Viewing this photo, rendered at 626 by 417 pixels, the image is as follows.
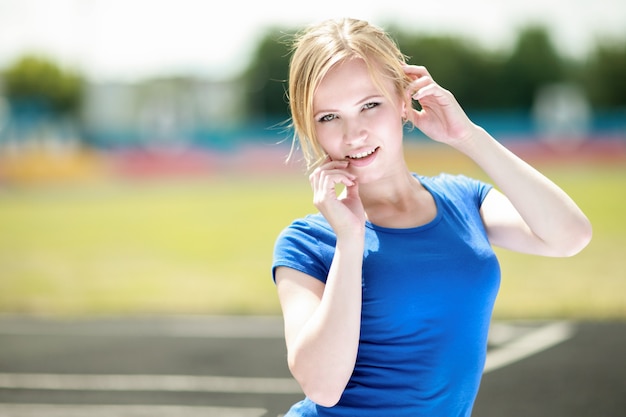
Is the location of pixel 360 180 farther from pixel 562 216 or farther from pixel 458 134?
pixel 562 216

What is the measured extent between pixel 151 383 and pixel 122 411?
665mm

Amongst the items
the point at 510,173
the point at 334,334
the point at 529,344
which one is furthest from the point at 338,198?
the point at 529,344

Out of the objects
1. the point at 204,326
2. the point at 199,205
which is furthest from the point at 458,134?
the point at 199,205

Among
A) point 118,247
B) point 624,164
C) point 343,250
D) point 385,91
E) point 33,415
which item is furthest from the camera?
point 624,164

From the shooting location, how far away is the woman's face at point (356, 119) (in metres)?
1.80

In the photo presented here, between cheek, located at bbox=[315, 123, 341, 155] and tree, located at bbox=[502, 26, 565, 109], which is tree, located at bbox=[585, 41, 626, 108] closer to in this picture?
tree, located at bbox=[502, 26, 565, 109]

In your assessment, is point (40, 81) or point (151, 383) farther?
point (40, 81)

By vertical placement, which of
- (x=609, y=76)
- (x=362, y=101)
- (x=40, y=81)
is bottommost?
(x=40, y=81)

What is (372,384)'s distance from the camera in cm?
176

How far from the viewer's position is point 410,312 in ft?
5.70

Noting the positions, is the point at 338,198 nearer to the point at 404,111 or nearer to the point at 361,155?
the point at 361,155

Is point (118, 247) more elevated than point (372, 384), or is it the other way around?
point (372, 384)

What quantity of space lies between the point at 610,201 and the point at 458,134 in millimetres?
18929

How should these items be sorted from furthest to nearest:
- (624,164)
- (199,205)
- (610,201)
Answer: (624,164), (199,205), (610,201)
